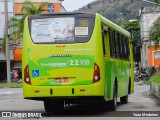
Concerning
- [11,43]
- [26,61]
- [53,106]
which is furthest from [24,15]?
[26,61]

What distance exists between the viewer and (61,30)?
53.1ft

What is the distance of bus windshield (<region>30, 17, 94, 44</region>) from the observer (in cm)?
1599

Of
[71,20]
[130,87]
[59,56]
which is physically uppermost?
[71,20]

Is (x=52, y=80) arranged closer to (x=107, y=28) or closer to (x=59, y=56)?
(x=59, y=56)

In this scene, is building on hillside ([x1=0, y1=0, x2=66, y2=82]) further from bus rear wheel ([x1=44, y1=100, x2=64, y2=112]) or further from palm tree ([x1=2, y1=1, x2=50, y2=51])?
bus rear wheel ([x1=44, y1=100, x2=64, y2=112])

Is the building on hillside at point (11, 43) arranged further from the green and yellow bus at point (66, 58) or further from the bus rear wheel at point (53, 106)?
the green and yellow bus at point (66, 58)

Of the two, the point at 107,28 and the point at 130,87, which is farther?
the point at 130,87

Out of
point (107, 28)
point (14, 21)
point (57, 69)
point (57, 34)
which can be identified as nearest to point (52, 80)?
point (57, 69)

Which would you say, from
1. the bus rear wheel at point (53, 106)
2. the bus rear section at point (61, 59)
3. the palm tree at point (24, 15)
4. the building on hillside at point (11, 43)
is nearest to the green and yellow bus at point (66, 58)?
the bus rear section at point (61, 59)

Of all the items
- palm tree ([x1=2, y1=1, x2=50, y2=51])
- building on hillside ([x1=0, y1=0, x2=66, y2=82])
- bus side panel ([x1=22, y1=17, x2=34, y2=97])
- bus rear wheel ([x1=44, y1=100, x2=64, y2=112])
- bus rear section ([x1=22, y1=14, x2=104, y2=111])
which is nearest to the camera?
bus rear section ([x1=22, y1=14, x2=104, y2=111])

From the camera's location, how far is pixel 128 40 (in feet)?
74.5

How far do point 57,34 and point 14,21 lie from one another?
37.4 metres

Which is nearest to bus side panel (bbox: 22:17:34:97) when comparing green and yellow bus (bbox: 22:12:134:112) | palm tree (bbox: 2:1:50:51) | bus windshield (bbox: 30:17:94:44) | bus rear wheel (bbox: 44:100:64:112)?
green and yellow bus (bbox: 22:12:134:112)

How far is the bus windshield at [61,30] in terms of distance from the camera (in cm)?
1599
